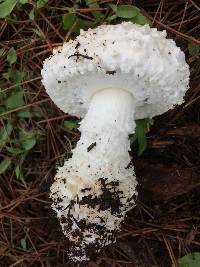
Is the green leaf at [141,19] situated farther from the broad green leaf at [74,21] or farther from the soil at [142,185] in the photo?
the broad green leaf at [74,21]

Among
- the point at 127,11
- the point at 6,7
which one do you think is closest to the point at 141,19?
the point at 127,11

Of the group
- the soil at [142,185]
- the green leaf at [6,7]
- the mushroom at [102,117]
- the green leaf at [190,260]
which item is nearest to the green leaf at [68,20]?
the soil at [142,185]

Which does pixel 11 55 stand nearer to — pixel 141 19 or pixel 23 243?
pixel 141 19

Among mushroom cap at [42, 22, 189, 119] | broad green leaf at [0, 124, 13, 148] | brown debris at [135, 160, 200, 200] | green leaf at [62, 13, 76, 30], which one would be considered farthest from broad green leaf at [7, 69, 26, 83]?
brown debris at [135, 160, 200, 200]

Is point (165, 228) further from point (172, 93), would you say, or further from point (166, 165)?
point (172, 93)

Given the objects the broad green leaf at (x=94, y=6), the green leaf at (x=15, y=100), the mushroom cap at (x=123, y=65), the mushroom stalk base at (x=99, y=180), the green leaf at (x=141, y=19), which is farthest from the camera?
the green leaf at (x=15, y=100)

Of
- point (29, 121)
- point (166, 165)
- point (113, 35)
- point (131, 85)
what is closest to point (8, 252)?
point (29, 121)
